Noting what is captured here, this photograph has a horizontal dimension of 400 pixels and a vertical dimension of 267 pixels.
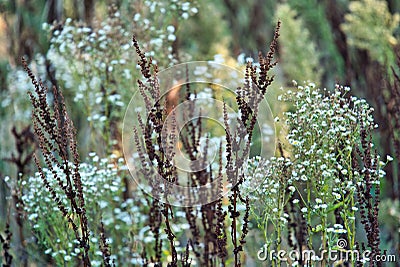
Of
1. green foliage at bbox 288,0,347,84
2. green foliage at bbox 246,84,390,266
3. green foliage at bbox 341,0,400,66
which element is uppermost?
green foliage at bbox 288,0,347,84

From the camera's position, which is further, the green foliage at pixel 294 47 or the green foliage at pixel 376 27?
the green foliage at pixel 294 47

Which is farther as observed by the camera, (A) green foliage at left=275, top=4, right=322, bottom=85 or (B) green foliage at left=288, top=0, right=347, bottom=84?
(B) green foliage at left=288, top=0, right=347, bottom=84

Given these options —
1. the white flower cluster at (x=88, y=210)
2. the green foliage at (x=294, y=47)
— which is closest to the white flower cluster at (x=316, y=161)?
the white flower cluster at (x=88, y=210)

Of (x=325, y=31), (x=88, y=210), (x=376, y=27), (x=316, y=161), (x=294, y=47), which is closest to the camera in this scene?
(x=316, y=161)

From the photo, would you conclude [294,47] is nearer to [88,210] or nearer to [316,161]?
[88,210]

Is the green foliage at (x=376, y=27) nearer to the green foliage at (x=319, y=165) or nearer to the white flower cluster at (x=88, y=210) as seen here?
the green foliage at (x=319, y=165)

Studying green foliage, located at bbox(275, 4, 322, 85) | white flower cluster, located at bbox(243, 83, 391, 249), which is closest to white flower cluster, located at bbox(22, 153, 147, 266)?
white flower cluster, located at bbox(243, 83, 391, 249)

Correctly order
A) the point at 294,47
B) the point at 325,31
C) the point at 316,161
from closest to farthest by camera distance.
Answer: the point at 316,161 → the point at 294,47 → the point at 325,31

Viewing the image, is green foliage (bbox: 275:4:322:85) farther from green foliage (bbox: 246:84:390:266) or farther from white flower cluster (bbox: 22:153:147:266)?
green foliage (bbox: 246:84:390:266)

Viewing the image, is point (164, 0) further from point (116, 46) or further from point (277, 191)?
point (277, 191)

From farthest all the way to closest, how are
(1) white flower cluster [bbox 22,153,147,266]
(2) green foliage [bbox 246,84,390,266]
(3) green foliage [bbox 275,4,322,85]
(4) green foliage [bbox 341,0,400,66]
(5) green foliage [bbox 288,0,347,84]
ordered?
(5) green foliage [bbox 288,0,347,84] → (3) green foliage [bbox 275,4,322,85] → (4) green foliage [bbox 341,0,400,66] → (1) white flower cluster [bbox 22,153,147,266] → (2) green foliage [bbox 246,84,390,266]

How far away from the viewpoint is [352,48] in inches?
231

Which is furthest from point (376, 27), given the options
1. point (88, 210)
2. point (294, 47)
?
point (88, 210)

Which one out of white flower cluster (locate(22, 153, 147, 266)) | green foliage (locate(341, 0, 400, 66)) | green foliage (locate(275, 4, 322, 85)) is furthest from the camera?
green foliage (locate(275, 4, 322, 85))
